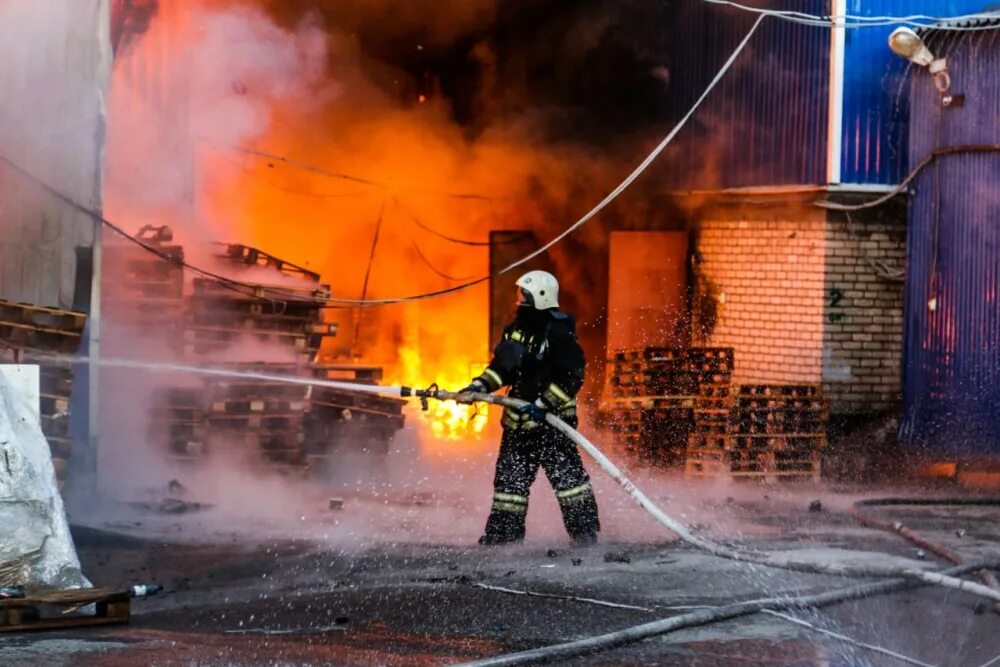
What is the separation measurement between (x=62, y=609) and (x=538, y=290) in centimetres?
385

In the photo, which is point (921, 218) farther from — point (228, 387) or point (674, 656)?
point (674, 656)

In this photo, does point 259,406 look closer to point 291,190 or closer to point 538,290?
point 538,290

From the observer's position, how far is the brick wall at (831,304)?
14.5 metres

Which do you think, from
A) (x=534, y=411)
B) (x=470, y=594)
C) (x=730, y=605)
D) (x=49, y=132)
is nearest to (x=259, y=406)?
(x=49, y=132)

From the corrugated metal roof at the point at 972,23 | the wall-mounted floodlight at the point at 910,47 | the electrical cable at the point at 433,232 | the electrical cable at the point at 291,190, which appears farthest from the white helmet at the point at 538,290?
the electrical cable at the point at 433,232

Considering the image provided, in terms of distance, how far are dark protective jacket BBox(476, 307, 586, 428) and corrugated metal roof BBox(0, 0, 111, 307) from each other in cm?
387

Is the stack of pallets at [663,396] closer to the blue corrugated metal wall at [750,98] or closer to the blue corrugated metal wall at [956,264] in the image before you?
the blue corrugated metal wall at [956,264]

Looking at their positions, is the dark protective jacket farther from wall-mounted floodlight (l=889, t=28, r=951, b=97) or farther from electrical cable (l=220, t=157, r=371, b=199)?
electrical cable (l=220, t=157, r=371, b=199)

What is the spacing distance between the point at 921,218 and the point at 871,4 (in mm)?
2309

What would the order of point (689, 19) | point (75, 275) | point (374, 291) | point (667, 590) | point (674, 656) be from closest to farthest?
point (674, 656), point (667, 590), point (75, 275), point (689, 19), point (374, 291)

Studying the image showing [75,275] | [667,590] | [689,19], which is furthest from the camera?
[689,19]

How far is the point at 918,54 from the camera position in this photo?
1319 cm

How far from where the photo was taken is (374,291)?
59.0 ft

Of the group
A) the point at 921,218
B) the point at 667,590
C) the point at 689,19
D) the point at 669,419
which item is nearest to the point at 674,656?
the point at 667,590
